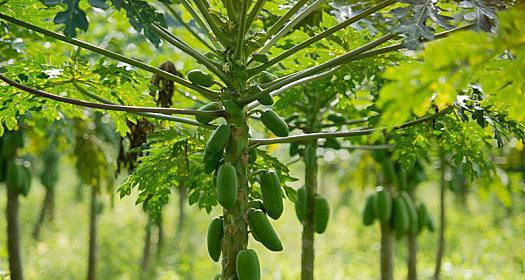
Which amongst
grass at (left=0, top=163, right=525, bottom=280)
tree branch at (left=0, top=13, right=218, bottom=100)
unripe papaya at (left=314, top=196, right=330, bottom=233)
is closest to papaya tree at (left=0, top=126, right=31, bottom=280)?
unripe papaya at (left=314, top=196, right=330, bottom=233)

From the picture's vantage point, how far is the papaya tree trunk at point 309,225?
9.24 ft

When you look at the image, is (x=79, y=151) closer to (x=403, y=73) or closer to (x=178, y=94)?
(x=178, y=94)

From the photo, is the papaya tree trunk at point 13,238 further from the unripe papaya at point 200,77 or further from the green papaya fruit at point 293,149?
the unripe papaya at point 200,77

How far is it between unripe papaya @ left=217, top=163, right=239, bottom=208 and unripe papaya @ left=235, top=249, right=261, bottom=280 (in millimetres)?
142

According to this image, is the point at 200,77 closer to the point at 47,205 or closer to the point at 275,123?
the point at 275,123

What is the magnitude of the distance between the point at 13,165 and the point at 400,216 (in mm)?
2239

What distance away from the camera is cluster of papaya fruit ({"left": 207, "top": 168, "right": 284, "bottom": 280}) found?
1934 mm

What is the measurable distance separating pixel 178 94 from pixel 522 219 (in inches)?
371

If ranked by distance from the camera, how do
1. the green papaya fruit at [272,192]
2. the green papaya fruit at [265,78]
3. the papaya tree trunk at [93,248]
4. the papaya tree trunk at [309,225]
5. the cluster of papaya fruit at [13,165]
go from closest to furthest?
the green papaya fruit at [272,192], the green papaya fruit at [265,78], the papaya tree trunk at [309,225], the cluster of papaya fruit at [13,165], the papaya tree trunk at [93,248]

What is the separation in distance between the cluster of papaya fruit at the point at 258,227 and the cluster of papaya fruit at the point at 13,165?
2303 millimetres

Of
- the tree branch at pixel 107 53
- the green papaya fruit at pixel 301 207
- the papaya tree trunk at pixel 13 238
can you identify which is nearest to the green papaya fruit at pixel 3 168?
the papaya tree trunk at pixel 13 238

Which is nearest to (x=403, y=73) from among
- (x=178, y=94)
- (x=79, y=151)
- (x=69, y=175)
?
(x=178, y=94)

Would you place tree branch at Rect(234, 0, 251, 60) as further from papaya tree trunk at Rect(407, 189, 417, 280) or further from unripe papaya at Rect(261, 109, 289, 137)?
papaya tree trunk at Rect(407, 189, 417, 280)

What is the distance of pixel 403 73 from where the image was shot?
3.84 ft
